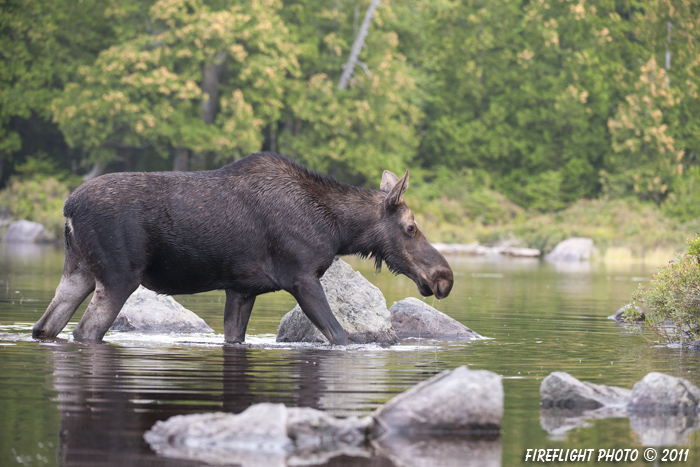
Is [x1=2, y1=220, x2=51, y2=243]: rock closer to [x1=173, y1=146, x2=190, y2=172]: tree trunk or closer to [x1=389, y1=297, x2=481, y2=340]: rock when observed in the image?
[x1=173, y1=146, x2=190, y2=172]: tree trunk

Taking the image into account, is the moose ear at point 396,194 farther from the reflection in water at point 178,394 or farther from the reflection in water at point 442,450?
the reflection in water at point 442,450

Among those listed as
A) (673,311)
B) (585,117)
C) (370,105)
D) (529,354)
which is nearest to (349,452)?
(529,354)

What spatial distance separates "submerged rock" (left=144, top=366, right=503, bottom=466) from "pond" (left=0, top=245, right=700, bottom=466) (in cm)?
16

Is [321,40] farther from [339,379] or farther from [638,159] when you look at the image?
[339,379]

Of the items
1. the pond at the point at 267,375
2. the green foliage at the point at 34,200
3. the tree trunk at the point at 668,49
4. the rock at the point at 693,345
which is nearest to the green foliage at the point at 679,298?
the rock at the point at 693,345

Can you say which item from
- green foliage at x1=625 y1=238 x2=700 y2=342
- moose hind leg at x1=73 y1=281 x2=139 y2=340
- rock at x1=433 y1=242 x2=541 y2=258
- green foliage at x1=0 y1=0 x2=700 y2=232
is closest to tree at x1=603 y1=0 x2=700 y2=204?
green foliage at x1=0 y1=0 x2=700 y2=232

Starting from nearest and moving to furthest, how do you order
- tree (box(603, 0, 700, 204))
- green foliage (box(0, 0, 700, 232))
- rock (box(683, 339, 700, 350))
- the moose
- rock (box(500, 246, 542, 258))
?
the moose, rock (box(683, 339, 700, 350)), rock (box(500, 246, 542, 258)), green foliage (box(0, 0, 700, 232)), tree (box(603, 0, 700, 204))

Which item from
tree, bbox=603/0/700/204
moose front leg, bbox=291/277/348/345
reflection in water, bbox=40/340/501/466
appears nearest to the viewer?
reflection in water, bbox=40/340/501/466

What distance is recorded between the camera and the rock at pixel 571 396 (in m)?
9.13

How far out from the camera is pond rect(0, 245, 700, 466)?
24.2 ft

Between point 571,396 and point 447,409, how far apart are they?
1.68 metres

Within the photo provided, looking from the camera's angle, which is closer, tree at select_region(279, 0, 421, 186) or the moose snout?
the moose snout

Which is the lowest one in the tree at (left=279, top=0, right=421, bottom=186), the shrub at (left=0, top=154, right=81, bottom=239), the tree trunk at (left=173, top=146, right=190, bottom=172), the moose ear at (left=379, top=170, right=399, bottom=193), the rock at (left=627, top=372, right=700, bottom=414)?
the shrub at (left=0, top=154, right=81, bottom=239)

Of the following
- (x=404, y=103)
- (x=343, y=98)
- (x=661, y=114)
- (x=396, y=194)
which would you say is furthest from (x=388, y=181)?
(x=661, y=114)
